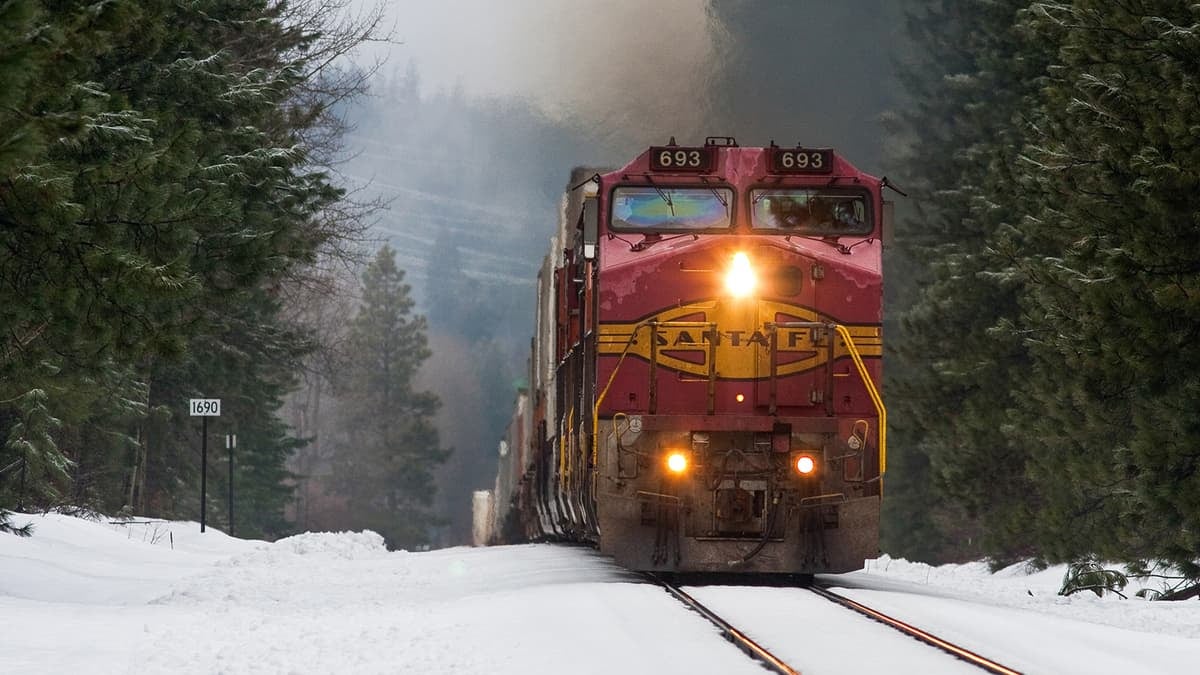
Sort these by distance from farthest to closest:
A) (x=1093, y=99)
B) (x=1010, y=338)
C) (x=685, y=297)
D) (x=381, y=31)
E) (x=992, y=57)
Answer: (x=992, y=57) → (x=381, y=31) → (x=1010, y=338) → (x=1093, y=99) → (x=685, y=297)

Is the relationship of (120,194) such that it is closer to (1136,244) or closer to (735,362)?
(735,362)

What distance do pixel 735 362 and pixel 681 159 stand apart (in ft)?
6.86

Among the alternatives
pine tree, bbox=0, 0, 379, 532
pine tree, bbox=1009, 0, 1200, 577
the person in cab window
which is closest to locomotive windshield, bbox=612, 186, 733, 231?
the person in cab window

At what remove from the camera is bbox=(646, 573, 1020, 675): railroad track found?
30.7 feet

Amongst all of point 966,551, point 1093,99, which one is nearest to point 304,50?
point 1093,99

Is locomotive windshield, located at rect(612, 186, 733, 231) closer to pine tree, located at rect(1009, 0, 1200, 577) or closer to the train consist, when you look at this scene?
the train consist

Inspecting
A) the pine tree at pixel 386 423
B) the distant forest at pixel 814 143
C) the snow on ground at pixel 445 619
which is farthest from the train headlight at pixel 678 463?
the pine tree at pixel 386 423

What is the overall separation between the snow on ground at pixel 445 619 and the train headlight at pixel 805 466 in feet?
3.76

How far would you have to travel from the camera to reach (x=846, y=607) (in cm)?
1298

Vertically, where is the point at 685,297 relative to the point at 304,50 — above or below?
below

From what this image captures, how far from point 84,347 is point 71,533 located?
6.37 m

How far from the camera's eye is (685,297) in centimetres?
1466

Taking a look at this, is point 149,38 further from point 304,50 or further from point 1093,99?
point 304,50

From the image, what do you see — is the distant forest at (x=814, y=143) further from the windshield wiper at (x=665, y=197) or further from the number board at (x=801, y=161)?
the windshield wiper at (x=665, y=197)
